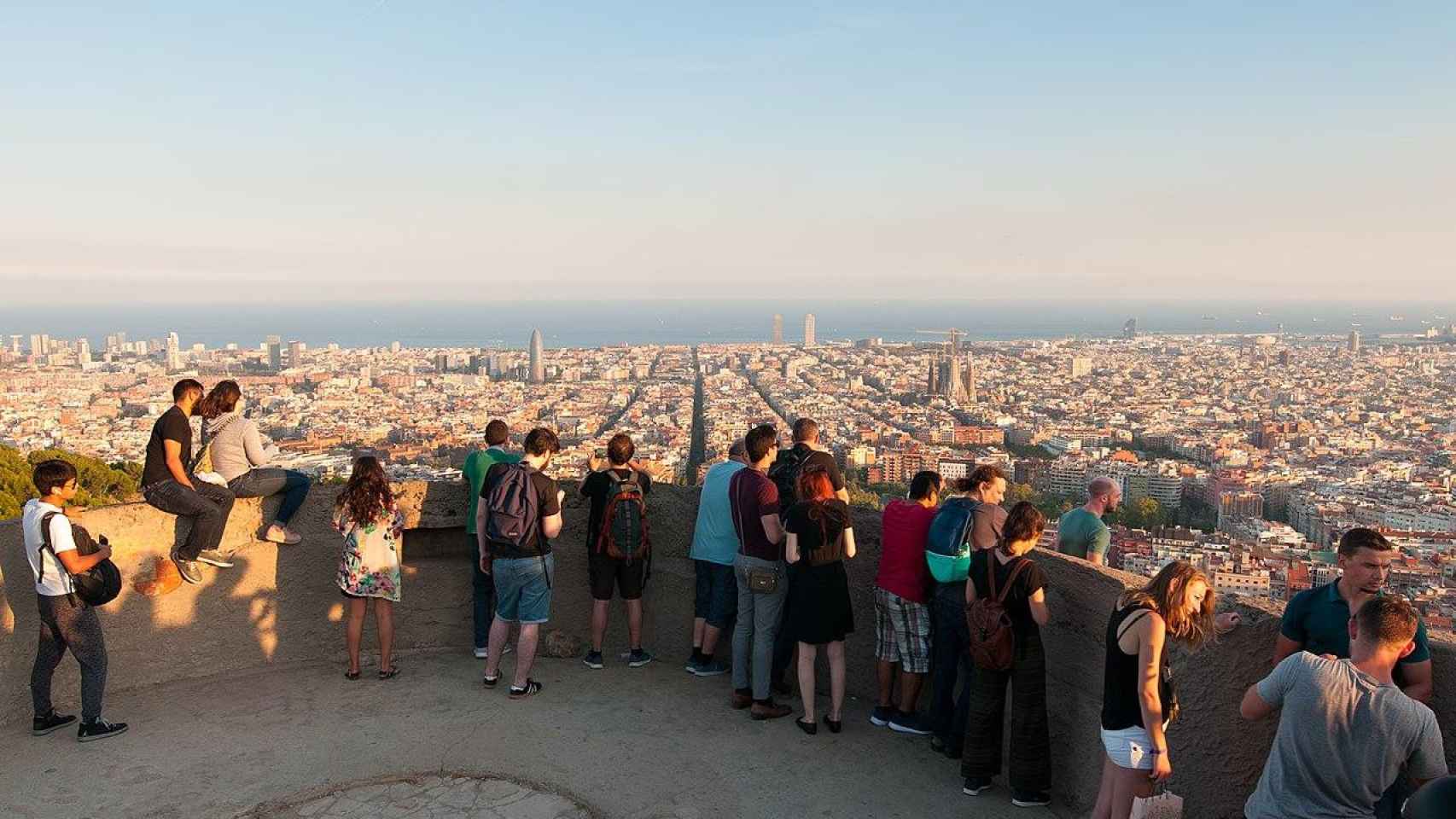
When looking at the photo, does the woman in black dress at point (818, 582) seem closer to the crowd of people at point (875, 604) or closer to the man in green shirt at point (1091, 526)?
the crowd of people at point (875, 604)

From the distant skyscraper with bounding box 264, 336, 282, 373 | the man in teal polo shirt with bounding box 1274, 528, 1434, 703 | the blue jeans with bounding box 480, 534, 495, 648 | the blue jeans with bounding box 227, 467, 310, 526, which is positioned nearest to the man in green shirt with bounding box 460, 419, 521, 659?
the blue jeans with bounding box 480, 534, 495, 648

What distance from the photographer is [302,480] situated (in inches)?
231

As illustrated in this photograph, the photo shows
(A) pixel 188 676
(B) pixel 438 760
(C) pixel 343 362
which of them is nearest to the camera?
(B) pixel 438 760

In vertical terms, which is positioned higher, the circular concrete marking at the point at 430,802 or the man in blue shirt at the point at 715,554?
the man in blue shirt at the point at 715,554

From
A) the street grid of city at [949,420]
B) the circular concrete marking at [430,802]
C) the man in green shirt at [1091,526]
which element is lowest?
the street grid of city at [949,420]

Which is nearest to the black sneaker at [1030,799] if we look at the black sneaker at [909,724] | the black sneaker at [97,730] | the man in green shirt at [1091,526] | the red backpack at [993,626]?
the red backpack at [993,626]

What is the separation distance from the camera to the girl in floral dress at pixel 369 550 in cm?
541

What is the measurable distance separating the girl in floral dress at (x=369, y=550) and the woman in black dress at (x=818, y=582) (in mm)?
2233

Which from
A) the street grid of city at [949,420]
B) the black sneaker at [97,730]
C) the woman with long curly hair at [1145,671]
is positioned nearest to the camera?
the woman with long curly hair at [1145,671]

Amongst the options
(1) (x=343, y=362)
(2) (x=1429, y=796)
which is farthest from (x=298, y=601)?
(1) (x=343, y=362)

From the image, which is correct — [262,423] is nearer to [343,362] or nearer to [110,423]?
[110,423]

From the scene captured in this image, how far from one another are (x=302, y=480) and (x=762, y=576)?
2805mm

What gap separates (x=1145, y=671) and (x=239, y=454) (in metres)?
4.82

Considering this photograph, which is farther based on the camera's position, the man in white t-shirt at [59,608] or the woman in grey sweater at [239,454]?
the woman in grey sweater at [239,454]
